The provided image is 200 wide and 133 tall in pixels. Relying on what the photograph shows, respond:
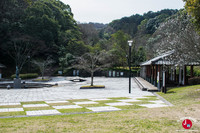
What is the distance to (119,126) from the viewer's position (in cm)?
494

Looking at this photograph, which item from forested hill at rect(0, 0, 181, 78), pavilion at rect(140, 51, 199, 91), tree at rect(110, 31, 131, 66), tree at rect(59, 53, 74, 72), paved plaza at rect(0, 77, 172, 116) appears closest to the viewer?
paved plaza at rect(0, 77, 172, 116)

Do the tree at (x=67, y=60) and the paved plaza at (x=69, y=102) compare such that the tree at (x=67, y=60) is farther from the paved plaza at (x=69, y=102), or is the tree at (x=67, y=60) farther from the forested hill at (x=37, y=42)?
the paved plaza at (x=69, y=102)

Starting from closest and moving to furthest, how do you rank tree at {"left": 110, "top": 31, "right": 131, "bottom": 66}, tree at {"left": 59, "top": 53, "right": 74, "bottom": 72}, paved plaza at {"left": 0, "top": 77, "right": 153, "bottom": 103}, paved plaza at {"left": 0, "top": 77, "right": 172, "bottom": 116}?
paved plaza at {"left": 0, "top": 77, "right": 172, "bottom": 116} < paved plaza at {"left": 0, "top": 77, "right": 153, "bottom": 103} < tree at {"left": 59, "top": 53, "right": 74, "bottom": 72} < tree at {"left": 110, "top": 31, "right": 131, "bottom": 66}

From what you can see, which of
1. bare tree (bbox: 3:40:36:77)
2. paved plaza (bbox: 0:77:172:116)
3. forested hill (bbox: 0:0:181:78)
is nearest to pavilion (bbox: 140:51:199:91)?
paved plaza (bbox: 0:77:172:116)

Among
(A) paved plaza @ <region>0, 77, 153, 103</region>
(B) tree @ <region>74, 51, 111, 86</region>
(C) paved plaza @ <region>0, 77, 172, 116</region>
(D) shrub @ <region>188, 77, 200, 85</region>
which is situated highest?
(B) tree @ <region>74, 51, 111, 86</region>

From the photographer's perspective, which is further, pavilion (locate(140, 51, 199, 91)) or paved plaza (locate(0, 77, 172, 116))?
pavilion (locate(140, 51, 199, 91))

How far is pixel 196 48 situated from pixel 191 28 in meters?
3.05

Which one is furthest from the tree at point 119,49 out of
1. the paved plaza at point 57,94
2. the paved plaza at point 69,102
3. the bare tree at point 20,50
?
the paved plaza at point 69,102

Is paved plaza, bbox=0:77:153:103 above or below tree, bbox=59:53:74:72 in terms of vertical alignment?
below

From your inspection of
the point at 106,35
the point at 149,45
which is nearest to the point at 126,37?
the point at 149,45

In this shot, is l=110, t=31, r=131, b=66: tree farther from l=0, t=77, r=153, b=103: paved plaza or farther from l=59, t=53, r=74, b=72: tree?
l=0, t=77, r=153, b=103: paved plaza

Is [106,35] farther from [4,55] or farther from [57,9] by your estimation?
A: [4,55]

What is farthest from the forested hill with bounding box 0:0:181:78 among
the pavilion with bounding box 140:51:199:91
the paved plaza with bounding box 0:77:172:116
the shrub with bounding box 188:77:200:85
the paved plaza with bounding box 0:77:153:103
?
the paved plaza with bounding box 0:77:172:116

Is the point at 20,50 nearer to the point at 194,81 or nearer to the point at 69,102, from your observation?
the point at 69,102
